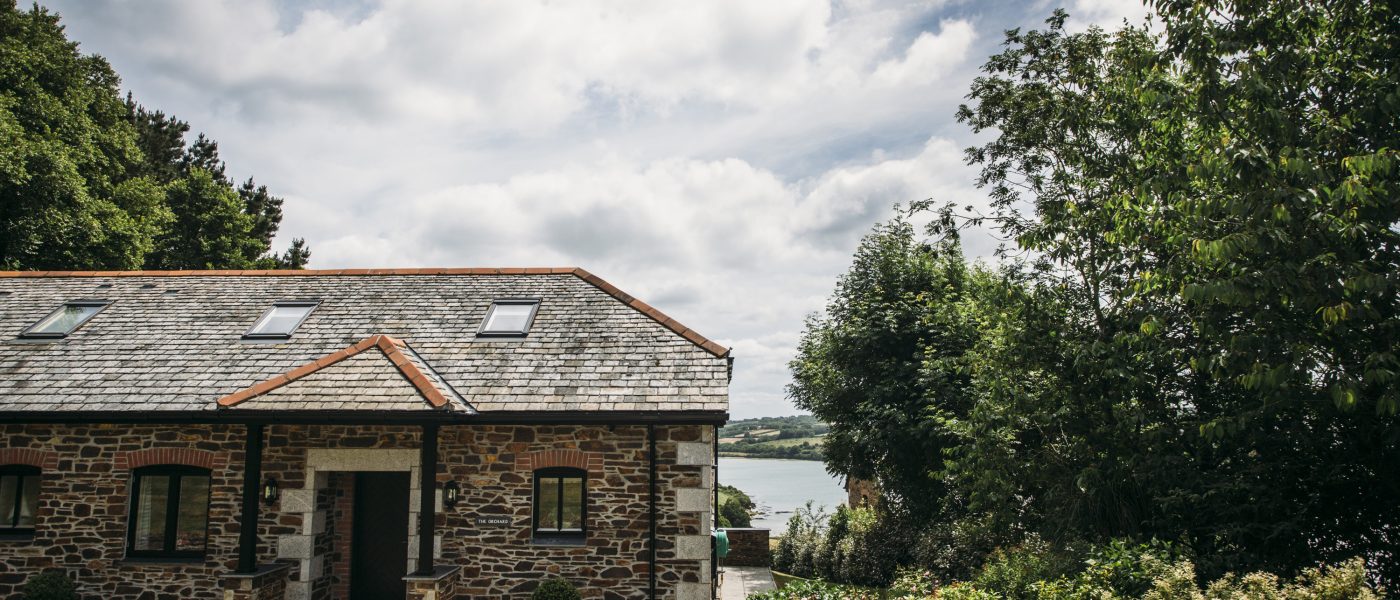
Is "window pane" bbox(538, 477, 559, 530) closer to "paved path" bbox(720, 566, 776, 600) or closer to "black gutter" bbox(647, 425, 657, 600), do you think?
"black gutter" bbox(647, 425, 657, 600)

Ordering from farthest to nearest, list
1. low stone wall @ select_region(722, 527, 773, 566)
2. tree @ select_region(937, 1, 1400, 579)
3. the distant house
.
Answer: low stone wall @ select_region(722, 527, 773, 566) < the distant house < tree @ select_region(937, 1, 1400, 579)

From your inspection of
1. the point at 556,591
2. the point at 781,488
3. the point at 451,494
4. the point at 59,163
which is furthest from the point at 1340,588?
the point at 59,163

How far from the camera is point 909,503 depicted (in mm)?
16609

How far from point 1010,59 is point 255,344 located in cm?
1317

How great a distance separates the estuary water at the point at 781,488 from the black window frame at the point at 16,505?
1343 centimetres

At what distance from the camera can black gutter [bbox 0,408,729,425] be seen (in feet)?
29.5

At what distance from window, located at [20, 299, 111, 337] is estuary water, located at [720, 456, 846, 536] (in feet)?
45.9

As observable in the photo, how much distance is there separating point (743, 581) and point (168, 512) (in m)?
9.90

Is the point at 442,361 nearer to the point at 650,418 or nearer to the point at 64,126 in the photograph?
the point at 650,418

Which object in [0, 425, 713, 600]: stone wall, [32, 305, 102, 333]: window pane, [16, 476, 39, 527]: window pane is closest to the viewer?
[0, 425, 713, 600]: stone wall

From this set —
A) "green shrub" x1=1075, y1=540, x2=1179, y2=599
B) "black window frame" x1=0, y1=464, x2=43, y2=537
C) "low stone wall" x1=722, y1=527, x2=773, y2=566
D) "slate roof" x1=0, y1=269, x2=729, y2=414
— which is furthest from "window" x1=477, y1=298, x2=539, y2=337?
"green shrub" x1=1075, y1=540, x2=1179, y2=599

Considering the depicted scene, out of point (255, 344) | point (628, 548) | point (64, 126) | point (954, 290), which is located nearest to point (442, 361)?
point (255, 344)

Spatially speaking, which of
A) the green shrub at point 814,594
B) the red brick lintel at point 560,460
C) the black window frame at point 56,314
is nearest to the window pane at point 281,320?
the black window frame at point 56,314

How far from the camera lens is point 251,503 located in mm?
9469
